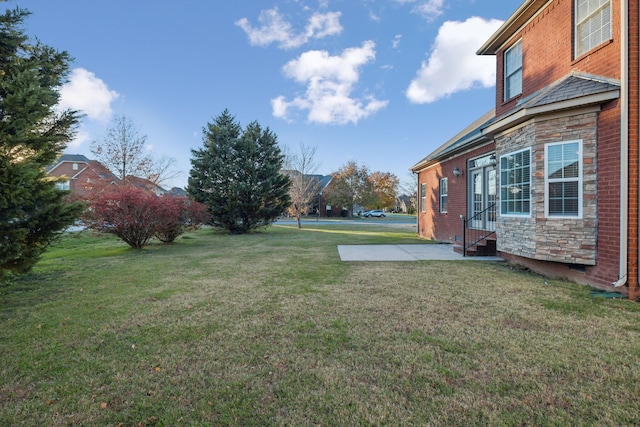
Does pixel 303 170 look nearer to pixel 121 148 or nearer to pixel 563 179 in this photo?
pixel 121 148

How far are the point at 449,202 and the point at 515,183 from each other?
5.14m

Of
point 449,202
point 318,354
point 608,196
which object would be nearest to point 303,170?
point 449,202

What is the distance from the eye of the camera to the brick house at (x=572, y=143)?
523 cm

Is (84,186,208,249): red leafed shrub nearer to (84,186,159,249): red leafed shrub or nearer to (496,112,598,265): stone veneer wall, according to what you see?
(84,186,159,249): red leafed shrub

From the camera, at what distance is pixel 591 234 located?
5824 mm

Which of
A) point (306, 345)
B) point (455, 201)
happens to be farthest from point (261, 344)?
point (455, 201)

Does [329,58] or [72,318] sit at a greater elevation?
[329,58]

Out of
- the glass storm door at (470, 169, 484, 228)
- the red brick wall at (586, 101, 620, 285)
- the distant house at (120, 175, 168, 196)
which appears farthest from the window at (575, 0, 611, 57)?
the distant house at (120, 175, 168, 196)

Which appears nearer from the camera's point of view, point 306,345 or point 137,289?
point 306,345

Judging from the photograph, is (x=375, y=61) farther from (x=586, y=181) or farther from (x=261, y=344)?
(x=261, y=344)

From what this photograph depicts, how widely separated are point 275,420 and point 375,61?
18332 millimetres

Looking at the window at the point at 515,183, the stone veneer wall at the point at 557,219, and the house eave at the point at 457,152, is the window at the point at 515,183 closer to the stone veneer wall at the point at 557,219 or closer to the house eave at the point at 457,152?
the stone veneer wall at the point at 557,219

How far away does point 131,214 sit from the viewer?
440 inches

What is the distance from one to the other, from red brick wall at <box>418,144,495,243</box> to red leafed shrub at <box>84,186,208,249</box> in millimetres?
11544
